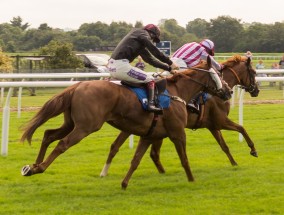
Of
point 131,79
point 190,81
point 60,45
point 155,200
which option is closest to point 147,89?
point 131,79

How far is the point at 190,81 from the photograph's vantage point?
8.10 m

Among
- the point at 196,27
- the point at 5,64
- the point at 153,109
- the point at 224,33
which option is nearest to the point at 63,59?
the point at 5,64

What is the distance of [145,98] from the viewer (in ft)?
24.3

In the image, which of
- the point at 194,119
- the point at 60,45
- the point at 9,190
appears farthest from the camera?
the point at 60,45

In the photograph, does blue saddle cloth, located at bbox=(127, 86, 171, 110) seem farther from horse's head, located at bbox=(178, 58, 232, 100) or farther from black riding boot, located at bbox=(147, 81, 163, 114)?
horse's head, located at bbox=(178, 58, 232, 100)

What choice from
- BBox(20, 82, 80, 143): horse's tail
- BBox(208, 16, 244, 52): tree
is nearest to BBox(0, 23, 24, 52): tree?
BBox(208, 16, 244, 52): tree

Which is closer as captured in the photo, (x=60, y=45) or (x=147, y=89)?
(x=147, y=89)

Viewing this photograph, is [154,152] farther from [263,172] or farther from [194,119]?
[263,172]

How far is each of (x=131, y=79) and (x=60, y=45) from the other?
20386 mm

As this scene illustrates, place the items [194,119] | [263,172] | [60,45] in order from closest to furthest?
1. [263,172]
2. [194,119]
3. [60,45]

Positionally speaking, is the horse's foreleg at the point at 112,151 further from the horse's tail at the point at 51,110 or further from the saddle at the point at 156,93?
the horse's tail at the point at 51,110

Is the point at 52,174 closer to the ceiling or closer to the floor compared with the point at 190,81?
closer to the floor

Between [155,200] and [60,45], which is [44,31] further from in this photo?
[155,200]

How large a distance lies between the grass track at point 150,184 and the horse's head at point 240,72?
3.19 feet
